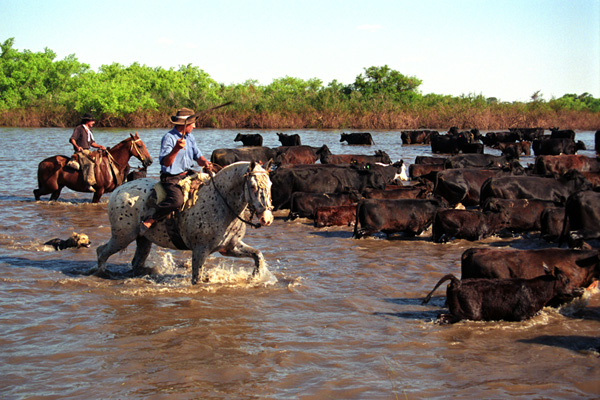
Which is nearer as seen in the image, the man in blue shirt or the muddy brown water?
the muddy brown water

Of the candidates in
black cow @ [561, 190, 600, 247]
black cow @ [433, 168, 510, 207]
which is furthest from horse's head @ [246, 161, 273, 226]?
black cow @ [433, 168, 510, 207]

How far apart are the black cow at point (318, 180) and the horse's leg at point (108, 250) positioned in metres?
6.27

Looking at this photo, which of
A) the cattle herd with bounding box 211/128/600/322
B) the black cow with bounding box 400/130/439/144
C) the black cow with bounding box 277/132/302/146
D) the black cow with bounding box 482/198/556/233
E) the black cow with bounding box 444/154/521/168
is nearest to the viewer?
the cattle herd with bounding box 211/128/600/322

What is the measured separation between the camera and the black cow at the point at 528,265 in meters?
→ 6.99

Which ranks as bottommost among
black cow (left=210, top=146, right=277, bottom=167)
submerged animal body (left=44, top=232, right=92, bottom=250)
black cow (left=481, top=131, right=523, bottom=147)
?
submerged animal body (left=44, top=232, right=92, bottom=250)

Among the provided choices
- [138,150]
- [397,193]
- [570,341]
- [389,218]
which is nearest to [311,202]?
[397,193]

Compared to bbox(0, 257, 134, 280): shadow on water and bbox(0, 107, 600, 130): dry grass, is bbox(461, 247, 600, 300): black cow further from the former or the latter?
bbox(0, 107, 600, 130): dry grass

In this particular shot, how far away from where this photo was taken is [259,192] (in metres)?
6.75

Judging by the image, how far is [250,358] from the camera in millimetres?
5465

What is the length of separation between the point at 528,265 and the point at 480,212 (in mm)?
3484

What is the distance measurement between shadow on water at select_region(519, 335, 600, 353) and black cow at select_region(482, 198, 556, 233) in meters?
4.76

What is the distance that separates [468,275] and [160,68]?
65.3 m

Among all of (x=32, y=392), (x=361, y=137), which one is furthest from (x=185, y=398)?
(x=361, y=137)

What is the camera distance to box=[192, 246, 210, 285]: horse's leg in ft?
24.1
